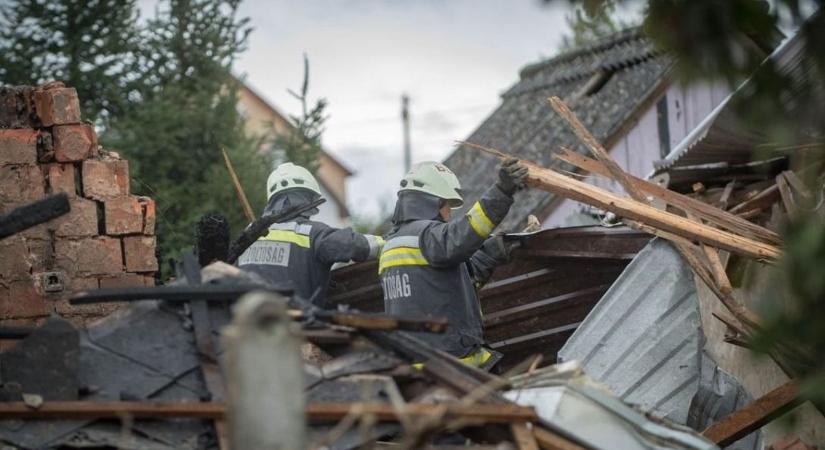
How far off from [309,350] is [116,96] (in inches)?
337

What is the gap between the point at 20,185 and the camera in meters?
8.75

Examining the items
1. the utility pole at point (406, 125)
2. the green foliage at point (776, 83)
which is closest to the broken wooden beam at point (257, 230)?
the green foliage at point (776, 83)

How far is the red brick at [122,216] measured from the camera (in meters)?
8.93

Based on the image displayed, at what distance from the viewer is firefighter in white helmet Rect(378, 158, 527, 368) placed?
9.11 meters

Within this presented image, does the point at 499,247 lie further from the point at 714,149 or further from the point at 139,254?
the point at 139,254

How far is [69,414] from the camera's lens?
6.32 m

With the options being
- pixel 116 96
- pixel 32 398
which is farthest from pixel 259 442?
pixel 116 96

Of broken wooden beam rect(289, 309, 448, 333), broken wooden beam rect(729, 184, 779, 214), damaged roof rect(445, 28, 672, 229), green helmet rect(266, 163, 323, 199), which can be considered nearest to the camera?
broken wooden beam rect(289, 309, 448, 333)

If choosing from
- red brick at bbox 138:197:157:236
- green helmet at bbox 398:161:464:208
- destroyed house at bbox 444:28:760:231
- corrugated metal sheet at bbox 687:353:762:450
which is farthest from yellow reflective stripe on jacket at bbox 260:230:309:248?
destroyed house at bbox 444:28:760:231

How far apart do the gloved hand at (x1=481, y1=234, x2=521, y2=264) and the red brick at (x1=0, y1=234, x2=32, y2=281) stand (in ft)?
9.43

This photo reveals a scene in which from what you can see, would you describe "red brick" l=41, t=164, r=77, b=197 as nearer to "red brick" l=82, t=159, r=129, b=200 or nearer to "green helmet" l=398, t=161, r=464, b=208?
"red brick" l=82, t=159, r=129, b=200

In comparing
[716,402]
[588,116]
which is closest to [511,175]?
[716,402]

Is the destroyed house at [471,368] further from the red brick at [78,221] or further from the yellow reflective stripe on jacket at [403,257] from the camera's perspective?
the red brick at [78,221]

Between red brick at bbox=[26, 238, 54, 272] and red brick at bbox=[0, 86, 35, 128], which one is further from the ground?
red brick at bbox=[0, 86, 35, 128]
